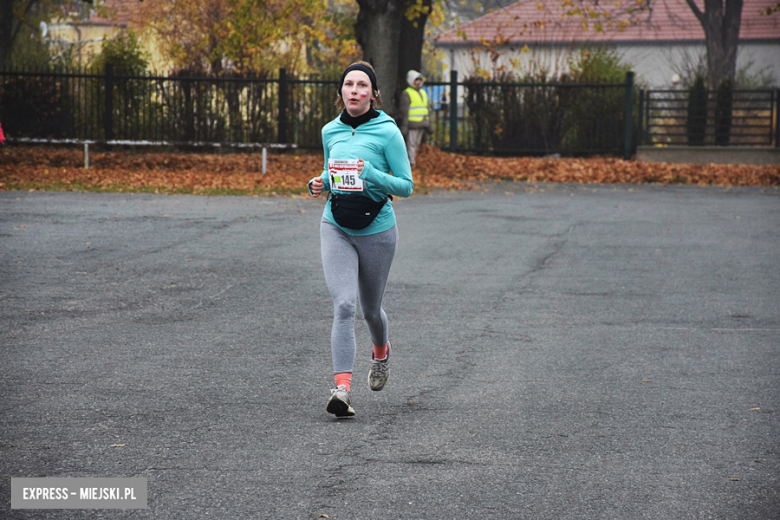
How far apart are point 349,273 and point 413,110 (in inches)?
664

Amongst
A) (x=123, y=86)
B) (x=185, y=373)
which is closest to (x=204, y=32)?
(x=123, y=86)

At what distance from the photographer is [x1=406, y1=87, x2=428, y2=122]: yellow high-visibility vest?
70.2 feet

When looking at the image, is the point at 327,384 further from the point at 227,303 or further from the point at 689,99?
the point at 689,99

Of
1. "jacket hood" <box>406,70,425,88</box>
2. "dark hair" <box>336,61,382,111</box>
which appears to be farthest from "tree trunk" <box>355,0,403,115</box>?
"dark hair" <box>336,61,382,111</box>

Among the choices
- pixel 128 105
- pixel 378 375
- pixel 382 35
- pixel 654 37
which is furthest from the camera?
pixel 654 37

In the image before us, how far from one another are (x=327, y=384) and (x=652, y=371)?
2050mm

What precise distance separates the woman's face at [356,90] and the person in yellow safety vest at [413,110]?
16471 millimetres

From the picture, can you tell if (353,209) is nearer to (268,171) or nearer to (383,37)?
(383,37)

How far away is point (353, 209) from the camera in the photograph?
492cm

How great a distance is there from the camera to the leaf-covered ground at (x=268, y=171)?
18.1 metres

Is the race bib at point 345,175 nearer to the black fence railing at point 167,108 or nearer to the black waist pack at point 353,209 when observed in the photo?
the black waist pack at point 353,209

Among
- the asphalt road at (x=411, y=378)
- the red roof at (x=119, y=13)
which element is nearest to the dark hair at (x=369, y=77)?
the asphalt road at (x=411, y=378)

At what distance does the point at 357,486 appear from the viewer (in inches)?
153

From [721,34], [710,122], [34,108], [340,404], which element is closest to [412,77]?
[34,108]
